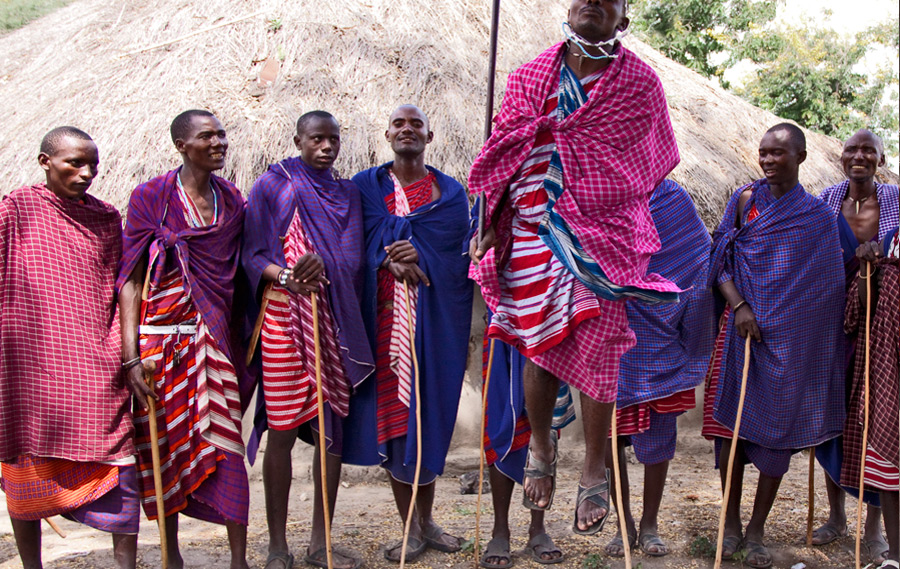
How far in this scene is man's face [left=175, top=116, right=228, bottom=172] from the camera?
436 cm

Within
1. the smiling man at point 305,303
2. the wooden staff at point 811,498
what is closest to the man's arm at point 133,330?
the smiling man at point 305,303

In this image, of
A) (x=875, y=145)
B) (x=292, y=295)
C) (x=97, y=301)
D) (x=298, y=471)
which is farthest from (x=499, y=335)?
(x=298, y=471)

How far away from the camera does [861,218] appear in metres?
5.09

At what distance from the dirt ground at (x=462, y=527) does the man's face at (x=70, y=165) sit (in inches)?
83.0

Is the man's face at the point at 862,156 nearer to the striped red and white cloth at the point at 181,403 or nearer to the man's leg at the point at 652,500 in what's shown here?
the man's leg at the point at 652,500

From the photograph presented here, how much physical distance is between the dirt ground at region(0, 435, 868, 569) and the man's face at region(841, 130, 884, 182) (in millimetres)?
2284

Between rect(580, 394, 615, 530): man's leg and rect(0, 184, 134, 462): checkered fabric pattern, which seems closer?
rect(580, 394, 615, 530): man's leg

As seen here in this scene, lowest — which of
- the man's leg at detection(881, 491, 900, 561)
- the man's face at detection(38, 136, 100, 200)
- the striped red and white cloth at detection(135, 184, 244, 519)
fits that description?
the man's leg at detection(881, 491, 900, 561)

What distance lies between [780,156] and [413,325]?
90.1 inches

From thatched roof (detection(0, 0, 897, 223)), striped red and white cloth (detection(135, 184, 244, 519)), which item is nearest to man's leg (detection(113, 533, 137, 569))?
striped red and white cloth (detection(135, 184, 244, 519))

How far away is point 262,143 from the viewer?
6.55 m

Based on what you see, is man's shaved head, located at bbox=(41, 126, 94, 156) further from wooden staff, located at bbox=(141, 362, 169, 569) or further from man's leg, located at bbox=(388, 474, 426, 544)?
man's leg, located at bbox=(388, 474, 426, 544)

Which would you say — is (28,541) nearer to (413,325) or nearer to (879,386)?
(413,325)

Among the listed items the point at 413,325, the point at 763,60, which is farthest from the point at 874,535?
the point at 763,60
